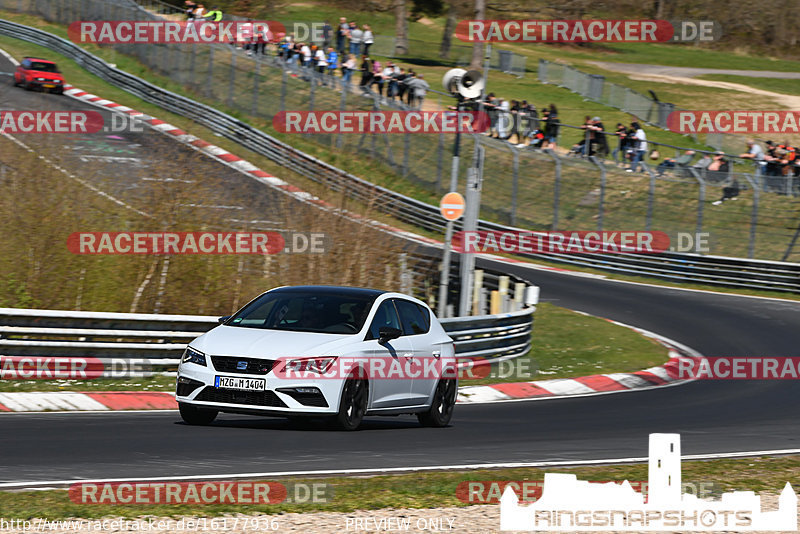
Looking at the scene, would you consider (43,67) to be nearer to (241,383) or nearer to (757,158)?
(757,158)

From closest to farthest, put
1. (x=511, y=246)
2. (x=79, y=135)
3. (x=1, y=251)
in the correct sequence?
(x=1, y=251) → (x=511, y=246) → (x=79, y=135)

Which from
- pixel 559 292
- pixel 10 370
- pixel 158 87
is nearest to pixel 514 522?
pixel 10 370

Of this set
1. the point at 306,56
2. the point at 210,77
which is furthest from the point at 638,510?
the point at 210,77

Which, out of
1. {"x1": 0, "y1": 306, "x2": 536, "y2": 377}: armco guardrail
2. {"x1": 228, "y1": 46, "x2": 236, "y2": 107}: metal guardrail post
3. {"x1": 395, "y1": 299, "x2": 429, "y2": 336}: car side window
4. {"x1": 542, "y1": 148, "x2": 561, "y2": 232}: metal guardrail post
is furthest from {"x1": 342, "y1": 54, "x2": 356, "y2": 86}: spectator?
{"x1": 395, "y1": 299, "x2": 429, "y2": 336}: car side window

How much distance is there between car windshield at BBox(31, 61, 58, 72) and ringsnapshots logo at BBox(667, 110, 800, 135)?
2589cm

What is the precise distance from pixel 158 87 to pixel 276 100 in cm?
539

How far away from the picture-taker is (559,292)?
27.3 meters

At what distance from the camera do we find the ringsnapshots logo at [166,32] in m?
40.7

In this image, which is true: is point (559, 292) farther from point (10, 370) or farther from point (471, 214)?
point (10, 370)

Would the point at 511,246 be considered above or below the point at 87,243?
below

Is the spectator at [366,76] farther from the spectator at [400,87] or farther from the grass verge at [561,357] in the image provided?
the grass verge at [561,357]

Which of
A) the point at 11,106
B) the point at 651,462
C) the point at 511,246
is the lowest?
the point at 511,246

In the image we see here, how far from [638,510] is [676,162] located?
82.8 ft

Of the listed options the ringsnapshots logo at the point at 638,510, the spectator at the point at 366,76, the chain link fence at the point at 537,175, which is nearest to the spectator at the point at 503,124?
the chain link fence at the point at 537,175
